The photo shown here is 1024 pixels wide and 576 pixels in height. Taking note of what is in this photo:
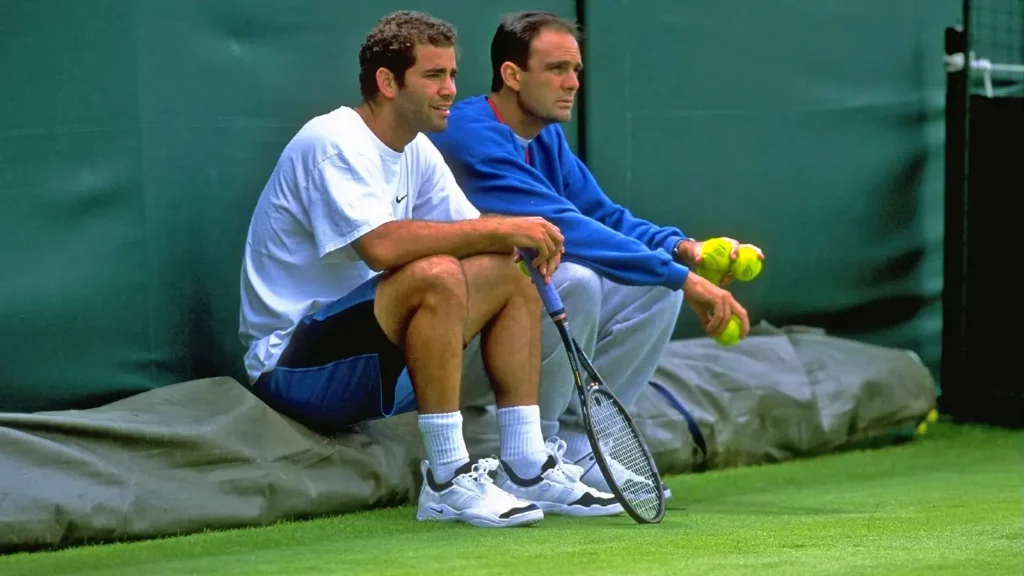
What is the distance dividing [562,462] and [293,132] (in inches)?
50.3

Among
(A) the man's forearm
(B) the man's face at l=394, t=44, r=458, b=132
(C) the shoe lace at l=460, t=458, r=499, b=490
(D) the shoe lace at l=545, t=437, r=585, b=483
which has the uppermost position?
(B) the man's face at l=394, t=44, r=458, b=132

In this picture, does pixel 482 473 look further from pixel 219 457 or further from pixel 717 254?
pixel 717 254

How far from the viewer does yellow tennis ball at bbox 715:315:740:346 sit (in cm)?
440

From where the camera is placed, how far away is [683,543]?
351 cm

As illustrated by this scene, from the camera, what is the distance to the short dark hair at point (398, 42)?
4133mm

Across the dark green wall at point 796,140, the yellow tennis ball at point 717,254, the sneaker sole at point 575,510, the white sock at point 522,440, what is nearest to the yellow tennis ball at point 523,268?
the white sock at point 522,440

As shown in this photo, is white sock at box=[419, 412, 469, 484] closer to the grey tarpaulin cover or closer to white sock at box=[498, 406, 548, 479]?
white sock at box=[498, 406, 548, 479]

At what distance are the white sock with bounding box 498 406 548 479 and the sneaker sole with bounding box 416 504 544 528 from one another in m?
0.13

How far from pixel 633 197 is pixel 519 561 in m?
2.71

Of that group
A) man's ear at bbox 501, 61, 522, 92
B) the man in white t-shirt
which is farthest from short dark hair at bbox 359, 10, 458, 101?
man's ear at bbox 501, 61, 522, 92

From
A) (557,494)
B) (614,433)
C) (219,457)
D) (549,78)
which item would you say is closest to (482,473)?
(557,494)

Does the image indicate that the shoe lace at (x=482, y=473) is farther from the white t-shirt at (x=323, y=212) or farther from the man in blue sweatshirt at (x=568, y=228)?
the white t-shirt at (x=323, y=212)

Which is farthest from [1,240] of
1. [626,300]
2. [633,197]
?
[633,197]

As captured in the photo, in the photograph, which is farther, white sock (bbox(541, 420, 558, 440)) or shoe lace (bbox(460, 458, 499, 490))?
white sock (bbox(541, 420, 558, 440))
